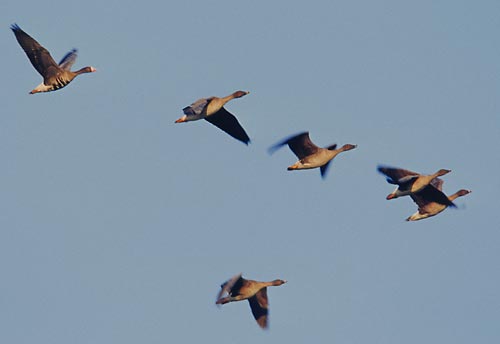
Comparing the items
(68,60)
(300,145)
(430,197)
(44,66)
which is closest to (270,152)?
(300,145)

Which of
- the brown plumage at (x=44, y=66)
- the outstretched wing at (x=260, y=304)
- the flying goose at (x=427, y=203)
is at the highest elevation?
the brown plumage at (x=44, y=66)

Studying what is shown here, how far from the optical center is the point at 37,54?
36.6 metres

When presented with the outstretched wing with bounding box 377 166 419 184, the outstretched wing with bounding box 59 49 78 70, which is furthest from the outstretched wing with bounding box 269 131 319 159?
the outstretched wing with bounding box 59 49 78 70

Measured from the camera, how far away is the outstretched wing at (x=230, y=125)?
37.3 meters

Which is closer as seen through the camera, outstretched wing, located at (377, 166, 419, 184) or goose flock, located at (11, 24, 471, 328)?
goose flock, located at (11, 24, 471, 328)

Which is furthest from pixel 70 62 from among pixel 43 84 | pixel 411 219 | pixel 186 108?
pixel 411 219

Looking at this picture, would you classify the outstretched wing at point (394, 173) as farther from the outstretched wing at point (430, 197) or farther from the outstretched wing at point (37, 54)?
the outstretched wing at point (37, 54)

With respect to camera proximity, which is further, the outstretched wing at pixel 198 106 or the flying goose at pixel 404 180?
the flying goose at pixel 404 180

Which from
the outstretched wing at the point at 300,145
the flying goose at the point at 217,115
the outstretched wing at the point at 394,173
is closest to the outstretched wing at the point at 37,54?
the flying goose at the point at 217,115

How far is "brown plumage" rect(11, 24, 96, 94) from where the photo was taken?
36.2 m

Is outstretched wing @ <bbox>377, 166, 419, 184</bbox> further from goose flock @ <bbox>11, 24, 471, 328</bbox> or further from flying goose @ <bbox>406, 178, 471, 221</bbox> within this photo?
flying goose @ <bbox>406, 178, 471, 221</bbox>

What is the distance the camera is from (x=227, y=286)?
111 ft

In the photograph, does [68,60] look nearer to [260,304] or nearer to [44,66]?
[44,66]

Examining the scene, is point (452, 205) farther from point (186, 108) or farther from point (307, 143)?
point (186, 108)
